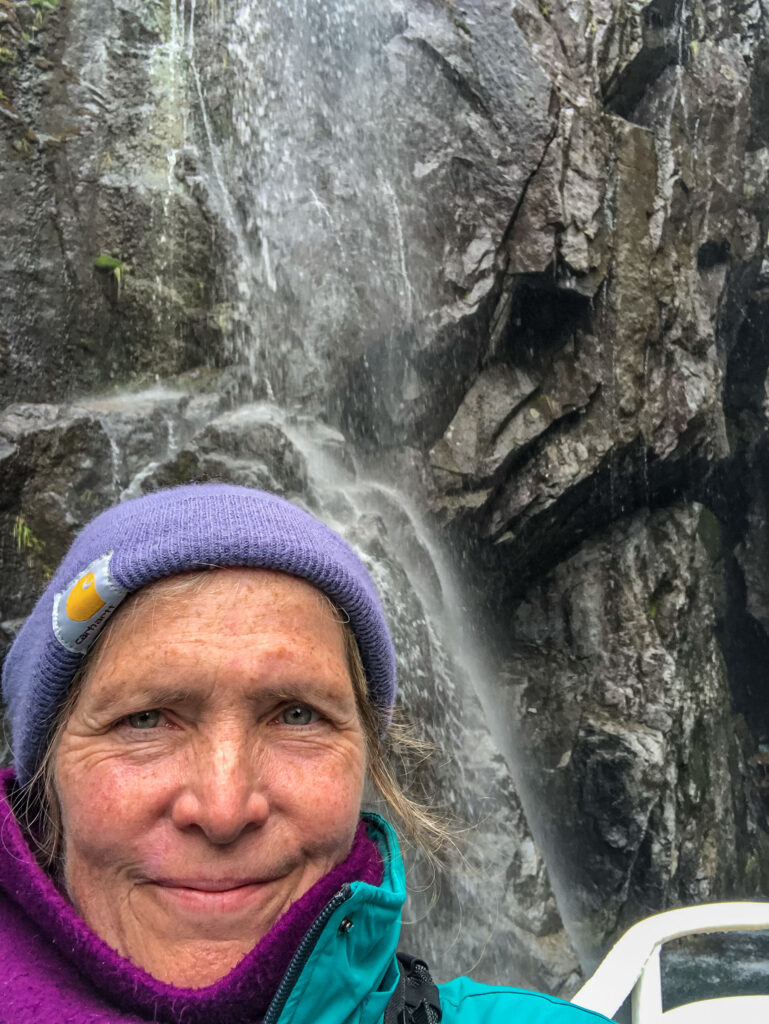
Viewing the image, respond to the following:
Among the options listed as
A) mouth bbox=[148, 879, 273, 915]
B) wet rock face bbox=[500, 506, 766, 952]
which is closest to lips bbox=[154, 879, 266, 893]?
mouth bbox=[148, 879, 273, 915]

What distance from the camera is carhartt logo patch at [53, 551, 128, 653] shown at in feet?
4.40

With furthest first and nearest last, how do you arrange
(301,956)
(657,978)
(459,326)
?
(459,326)
(657,978)
(301,956)

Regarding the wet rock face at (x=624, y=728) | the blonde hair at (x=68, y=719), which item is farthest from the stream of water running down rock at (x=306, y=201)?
the blonde hair at (x=68, y=719)

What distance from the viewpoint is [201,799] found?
124 cm

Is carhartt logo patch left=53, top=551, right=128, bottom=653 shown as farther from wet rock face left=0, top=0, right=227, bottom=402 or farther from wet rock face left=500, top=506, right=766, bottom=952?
wet rock face left=500, top=506, right=766, bottom=952

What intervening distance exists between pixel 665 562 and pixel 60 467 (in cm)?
598

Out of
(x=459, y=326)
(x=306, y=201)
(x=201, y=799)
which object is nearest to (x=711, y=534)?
(x=459, y=326)

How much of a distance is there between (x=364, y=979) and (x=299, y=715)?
1.33 ft

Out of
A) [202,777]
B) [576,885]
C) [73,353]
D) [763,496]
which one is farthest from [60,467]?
[763,496]

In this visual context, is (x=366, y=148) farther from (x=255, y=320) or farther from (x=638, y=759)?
(x=638, y=759)

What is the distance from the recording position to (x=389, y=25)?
24.9 ft

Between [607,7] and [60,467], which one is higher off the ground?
[607,7]

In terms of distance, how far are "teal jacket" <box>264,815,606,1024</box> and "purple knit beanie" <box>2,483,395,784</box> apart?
44cm

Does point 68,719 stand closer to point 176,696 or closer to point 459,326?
point 176,696
